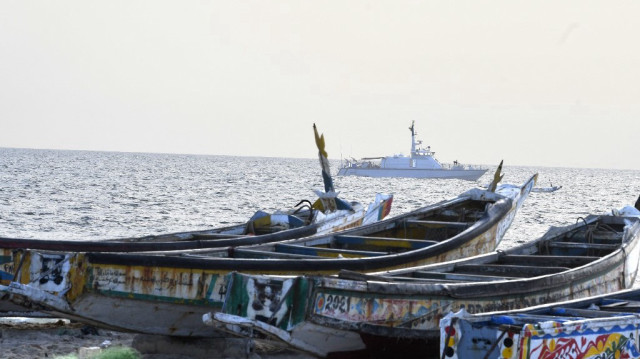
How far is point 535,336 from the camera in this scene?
26.4ft

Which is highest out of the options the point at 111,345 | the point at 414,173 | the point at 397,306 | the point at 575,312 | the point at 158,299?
the point at 575,312

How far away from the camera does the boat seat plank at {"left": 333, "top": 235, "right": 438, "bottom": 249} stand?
48.3 feet

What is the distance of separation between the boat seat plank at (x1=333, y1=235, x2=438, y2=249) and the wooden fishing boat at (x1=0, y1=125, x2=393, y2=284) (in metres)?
0.85

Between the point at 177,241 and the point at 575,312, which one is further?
the point at 177,241

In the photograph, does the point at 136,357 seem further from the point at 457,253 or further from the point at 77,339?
the point at 457,253

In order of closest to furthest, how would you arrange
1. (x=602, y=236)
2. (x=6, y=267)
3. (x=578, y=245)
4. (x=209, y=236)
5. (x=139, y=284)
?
(x=139, y=284), (x=6, y=267), (x=209, y=236), (x=578, y=245), (x=602, y=236)

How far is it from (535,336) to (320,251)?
5945 mm

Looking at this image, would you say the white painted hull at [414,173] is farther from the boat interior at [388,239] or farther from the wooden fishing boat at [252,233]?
the boat interior at [388,239]

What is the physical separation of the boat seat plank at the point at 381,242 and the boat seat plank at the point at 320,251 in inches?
44.2

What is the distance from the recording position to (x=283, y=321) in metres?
9.57

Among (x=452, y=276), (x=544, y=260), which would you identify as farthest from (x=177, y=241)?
(x=544, y=260)

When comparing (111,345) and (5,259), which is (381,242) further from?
(5,259)

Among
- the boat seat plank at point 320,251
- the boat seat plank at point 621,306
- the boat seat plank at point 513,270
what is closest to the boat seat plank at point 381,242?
the boat seat plank at point 320,251

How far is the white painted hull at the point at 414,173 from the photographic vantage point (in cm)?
13036
